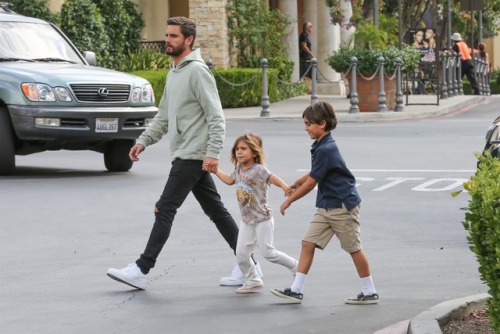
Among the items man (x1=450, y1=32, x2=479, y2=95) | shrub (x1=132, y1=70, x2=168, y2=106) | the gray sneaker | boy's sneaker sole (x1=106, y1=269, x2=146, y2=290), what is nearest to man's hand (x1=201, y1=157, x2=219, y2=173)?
boy's sneaker sole (x1=106, y1=269, x2=146, y2=290)

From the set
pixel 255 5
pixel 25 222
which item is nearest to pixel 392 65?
pixel 255 5

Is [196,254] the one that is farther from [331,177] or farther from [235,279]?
[331,177]

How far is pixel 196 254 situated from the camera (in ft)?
36.8

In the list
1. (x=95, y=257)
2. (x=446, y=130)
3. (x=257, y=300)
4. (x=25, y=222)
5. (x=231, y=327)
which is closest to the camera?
(x=231, y=327)

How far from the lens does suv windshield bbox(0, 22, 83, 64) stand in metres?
17.8

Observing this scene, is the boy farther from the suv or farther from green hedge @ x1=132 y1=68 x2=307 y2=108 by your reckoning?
green hedge @ x1=132 y1=68 x2=307 y2=108

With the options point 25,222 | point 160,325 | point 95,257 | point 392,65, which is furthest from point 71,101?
point 392,65

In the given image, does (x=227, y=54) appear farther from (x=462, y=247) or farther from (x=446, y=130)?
(x=462, y=247)

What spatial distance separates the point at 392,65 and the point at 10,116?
1428 centimetres

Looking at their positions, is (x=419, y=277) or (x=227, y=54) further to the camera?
(x=227, y=54)

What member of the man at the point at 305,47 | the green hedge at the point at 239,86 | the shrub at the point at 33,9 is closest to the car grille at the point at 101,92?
the green hedge at the point at 239,86

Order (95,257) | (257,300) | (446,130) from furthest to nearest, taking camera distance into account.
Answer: (446,130), (95,257), (257,300)

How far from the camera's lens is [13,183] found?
16.2m

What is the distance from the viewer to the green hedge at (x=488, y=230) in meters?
6.70
